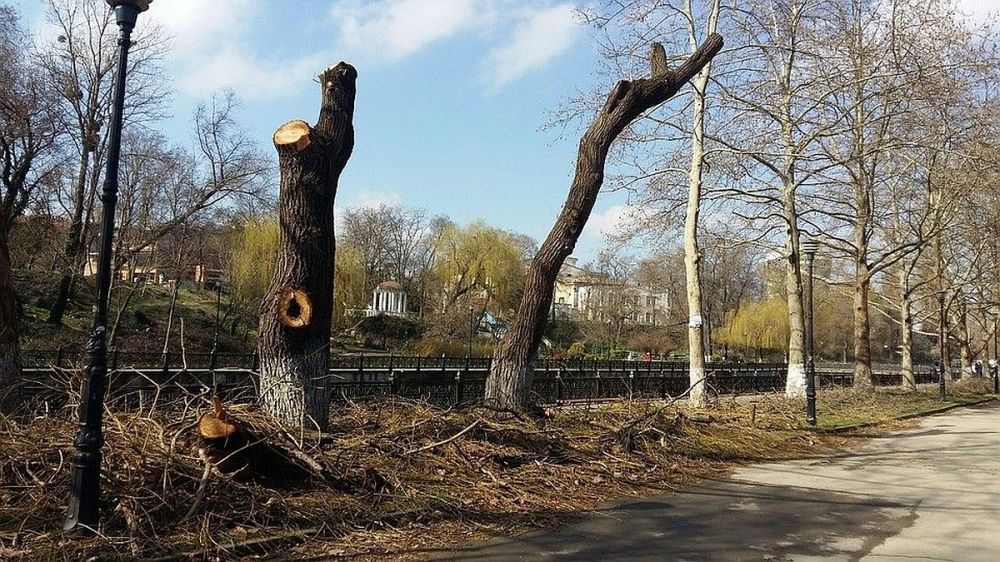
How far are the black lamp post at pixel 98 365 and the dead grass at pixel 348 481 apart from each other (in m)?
0.24

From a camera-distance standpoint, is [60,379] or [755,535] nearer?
[755,535]

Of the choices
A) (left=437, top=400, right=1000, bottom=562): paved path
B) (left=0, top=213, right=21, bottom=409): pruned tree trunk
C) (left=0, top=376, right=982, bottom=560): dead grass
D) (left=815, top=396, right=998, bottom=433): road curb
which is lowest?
(left=437, top=400, right=1000, bottom=562): paved path

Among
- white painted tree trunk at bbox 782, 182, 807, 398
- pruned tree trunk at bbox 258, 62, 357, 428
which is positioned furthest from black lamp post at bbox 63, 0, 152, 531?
white painted tree trunk at bbox 782, 182, 807, 398

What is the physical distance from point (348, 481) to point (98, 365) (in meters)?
2.68

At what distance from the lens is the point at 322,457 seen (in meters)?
7.73

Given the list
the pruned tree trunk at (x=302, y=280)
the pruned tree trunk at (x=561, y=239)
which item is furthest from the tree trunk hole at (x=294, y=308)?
the pruned tree trunk at (x=561, y=239)

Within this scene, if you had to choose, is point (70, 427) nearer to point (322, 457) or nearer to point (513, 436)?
point (322, 457)

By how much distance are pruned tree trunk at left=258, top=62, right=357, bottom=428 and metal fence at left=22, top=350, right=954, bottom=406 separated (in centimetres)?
37

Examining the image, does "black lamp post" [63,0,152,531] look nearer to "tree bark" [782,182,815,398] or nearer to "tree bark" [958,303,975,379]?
"tree bark" [782,182,815,398]

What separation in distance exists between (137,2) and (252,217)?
41.5 m

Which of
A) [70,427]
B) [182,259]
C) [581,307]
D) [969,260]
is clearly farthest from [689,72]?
[581,307]

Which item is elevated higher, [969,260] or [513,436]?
[969,260]

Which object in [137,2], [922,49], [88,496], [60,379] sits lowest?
[88,496]

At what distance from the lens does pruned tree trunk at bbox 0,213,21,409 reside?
7.73m
